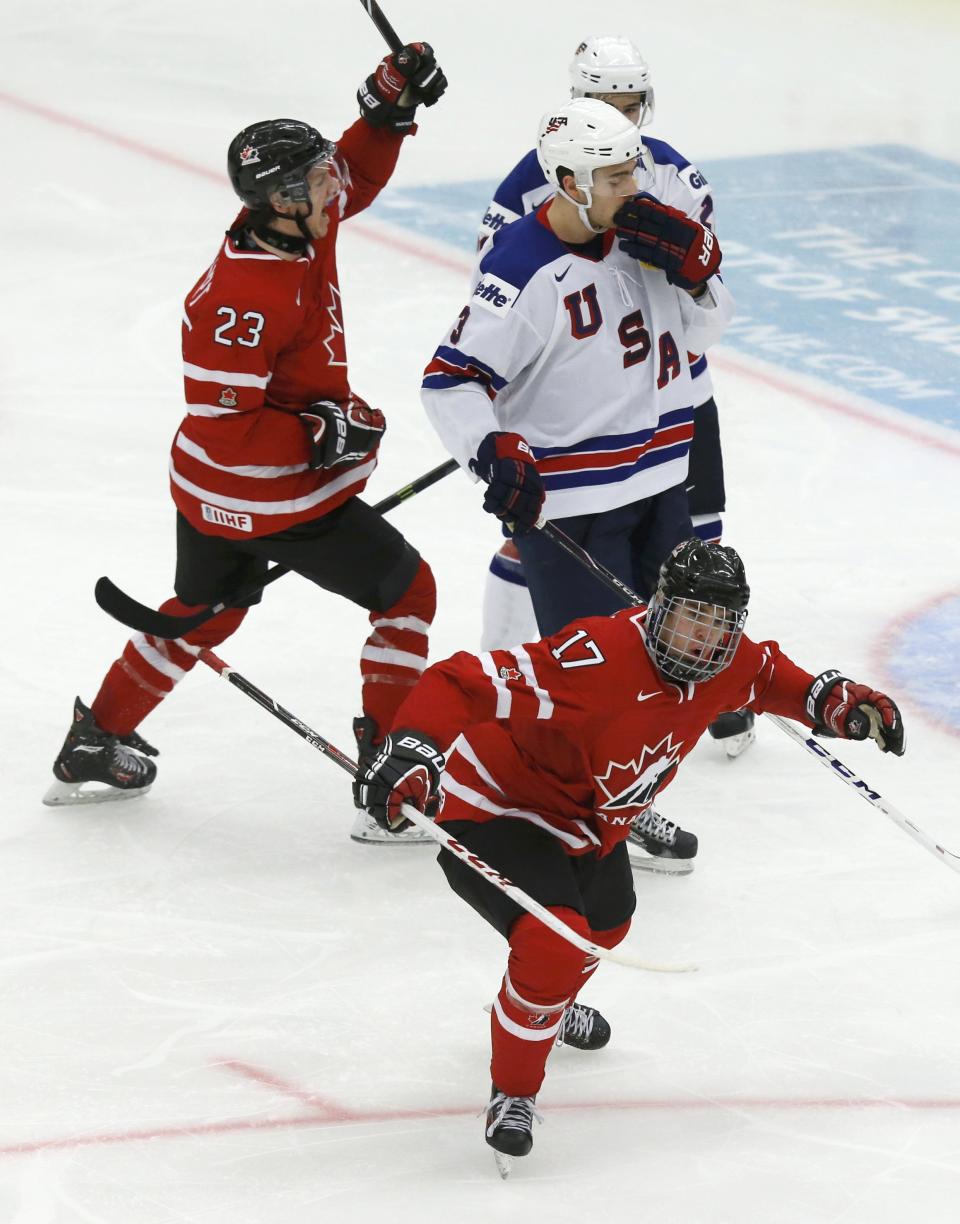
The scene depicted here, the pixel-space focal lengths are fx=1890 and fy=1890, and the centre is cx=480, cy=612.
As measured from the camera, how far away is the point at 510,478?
299 cm

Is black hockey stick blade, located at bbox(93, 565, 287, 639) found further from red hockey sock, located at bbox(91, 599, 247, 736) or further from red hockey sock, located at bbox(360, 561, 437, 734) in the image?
red hockey sock, located at bbox(360, 561, 437, 734)

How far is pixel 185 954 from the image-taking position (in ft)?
9.98

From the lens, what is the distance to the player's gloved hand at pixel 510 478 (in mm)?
2990

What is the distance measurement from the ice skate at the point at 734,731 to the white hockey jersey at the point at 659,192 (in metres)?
0.62

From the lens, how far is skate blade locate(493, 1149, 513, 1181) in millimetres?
2486

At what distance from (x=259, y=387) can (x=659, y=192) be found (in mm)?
848

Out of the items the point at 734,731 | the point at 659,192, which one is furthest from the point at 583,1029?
the point at 659,192

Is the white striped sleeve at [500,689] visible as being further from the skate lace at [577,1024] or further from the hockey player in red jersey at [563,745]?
the skate lace at [577,1024]

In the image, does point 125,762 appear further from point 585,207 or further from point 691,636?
point 691,636

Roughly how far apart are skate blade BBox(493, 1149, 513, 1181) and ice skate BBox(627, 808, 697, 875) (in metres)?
0.89

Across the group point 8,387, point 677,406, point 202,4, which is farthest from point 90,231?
point 677,406

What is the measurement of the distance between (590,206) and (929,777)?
4.37 ft

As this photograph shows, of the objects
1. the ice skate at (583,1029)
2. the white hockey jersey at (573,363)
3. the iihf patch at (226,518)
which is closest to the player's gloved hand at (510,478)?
the white hockey jersey at (573,363)

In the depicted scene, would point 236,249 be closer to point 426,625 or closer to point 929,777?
point 426,625
